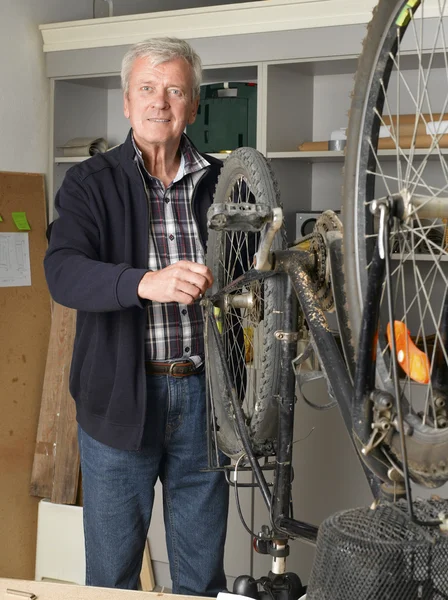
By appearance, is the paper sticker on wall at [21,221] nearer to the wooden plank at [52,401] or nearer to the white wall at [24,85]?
the white wall at [24,85]

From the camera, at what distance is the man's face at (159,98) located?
172cm

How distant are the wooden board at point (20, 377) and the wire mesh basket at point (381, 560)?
2.42 metres

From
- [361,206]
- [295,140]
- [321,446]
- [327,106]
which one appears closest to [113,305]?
[361,206]

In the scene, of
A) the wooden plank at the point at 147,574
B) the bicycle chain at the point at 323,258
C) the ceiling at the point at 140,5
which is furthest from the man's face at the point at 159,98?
the ceiling at the point at 140,5

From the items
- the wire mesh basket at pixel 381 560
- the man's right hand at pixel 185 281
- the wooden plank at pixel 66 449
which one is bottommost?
the wooden plank at pixel 66 449

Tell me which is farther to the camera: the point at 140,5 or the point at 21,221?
the point at 140,5

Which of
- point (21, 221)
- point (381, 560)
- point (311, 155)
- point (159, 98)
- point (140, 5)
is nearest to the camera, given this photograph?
point (381, 560)

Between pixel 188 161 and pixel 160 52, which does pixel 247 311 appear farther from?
pixel 160 52

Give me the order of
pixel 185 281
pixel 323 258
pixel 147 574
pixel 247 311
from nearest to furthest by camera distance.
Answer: pixel 323 258 < pixel 185 281 < pixel 247 311 < pixel 147 574

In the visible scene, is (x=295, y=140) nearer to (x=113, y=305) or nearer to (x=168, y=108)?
(x=168, y=108)

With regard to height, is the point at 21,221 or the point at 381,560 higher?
the point at 21,221

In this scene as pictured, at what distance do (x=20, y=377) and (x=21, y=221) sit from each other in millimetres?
589

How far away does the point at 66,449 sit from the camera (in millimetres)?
3043

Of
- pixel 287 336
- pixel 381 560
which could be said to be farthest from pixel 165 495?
pixel 381 560
